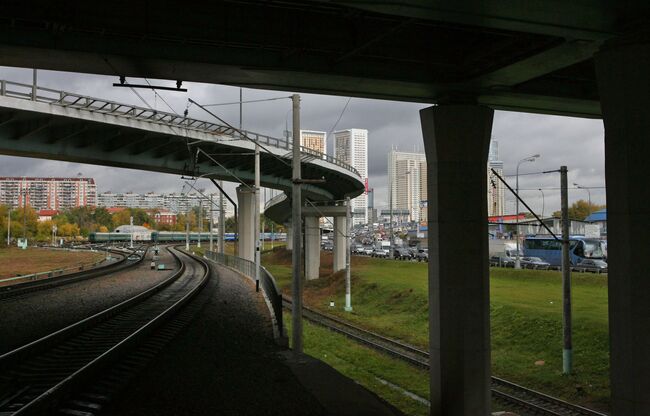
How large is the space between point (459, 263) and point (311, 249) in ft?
164

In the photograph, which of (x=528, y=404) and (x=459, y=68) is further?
(x=528, y=404)

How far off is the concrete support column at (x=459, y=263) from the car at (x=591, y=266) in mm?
34234

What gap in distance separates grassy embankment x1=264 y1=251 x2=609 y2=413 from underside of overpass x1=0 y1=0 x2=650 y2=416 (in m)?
6.54

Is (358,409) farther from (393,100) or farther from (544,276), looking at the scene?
(544,276)

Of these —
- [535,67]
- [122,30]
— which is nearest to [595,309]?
[535,67]

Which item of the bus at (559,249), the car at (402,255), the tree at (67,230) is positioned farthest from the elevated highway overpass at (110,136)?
the tree at (67,230)

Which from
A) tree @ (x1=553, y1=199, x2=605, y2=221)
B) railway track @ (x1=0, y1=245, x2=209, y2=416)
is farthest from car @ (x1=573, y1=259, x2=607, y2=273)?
tree @ (x1=553, y1=199, x2=605, y2=221)

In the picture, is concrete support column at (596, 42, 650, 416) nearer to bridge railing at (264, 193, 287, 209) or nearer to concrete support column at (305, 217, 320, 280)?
bridge railing at (264, 193, 287, 209)

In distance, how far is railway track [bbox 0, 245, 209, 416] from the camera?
9.06m

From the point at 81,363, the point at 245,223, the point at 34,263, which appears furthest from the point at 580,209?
the point at 81,363

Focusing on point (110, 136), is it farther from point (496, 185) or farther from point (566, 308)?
point (496, 185)

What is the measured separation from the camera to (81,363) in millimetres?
11992

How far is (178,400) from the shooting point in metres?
9.74

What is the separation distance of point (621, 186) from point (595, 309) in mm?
19378
